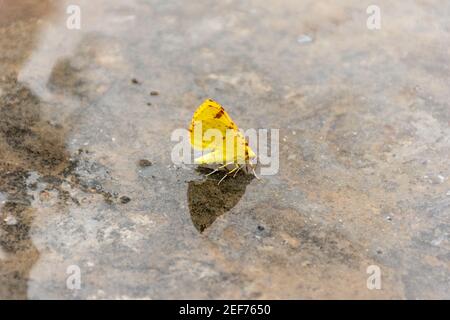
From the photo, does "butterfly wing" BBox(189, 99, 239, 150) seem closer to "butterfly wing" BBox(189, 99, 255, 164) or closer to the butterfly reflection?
"butterfly wing" BBox(189, 99, 255, 164)

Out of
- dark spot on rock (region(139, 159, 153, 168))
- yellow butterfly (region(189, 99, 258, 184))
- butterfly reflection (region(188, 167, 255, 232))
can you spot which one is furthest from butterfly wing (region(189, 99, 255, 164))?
dark spot on rock (region(139, 159, 153, 168))

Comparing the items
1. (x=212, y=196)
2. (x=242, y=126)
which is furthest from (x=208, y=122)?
(x=242, y=126)

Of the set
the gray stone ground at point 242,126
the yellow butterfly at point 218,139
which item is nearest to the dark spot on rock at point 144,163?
the gray stone ground at point 242,126

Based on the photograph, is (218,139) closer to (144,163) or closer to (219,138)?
(219,138)

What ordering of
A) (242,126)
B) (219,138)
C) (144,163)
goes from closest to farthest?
(219,138) → (144,163) → (242,126)

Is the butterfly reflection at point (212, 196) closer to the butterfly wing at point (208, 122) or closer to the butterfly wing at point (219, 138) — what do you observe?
the butterfly wing at point (219, 138)
